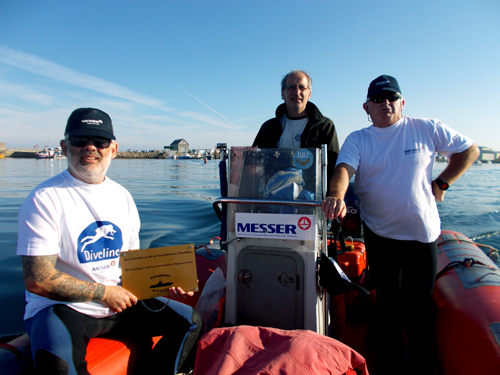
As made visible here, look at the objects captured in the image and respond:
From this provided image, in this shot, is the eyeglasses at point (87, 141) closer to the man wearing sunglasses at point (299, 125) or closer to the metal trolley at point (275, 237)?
the metal trolley at point (275, 237)

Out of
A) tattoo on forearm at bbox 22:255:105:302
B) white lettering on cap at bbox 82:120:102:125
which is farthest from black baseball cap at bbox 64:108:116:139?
tattoo on forearm at bbox 22:255:105:302

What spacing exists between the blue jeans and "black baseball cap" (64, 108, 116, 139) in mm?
891

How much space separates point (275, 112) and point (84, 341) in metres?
2.15

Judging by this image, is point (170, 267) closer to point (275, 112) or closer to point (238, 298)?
point (238, 298)

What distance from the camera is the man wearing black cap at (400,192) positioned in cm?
203

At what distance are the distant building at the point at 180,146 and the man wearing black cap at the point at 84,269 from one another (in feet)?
351

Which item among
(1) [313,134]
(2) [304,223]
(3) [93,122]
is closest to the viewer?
(3) [93,122]

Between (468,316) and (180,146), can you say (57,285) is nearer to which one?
(468,316)

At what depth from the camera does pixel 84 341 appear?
1.59m

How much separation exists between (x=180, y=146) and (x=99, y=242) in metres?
111

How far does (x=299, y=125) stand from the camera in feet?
8.65

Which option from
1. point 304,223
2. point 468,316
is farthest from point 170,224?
point 468,316

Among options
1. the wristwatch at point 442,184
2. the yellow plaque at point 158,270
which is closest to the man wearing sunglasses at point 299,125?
the wristwatch at point 442,184

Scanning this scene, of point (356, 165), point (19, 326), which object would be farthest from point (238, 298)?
point (19, 326)
